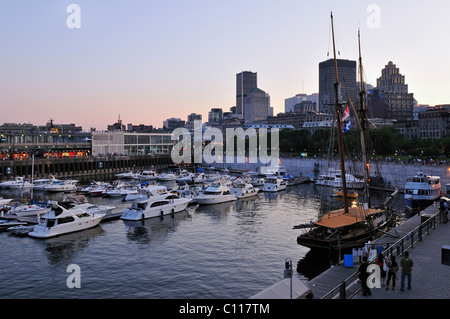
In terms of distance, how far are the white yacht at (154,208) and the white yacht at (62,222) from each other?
16.6 feet

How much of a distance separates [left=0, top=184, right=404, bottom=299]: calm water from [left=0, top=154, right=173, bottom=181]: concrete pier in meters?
59.3

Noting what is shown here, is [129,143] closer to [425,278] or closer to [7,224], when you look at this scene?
[7,224]

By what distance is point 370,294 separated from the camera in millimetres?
18109

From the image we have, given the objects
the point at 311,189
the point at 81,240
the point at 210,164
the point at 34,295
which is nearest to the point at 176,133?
the point at 210,164

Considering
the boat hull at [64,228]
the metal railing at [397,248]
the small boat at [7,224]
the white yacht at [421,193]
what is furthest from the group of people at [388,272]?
the small boat at [7,224]

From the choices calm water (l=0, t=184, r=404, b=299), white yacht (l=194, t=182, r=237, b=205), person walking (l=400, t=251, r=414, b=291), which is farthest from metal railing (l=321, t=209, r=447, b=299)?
white yacht (l=194, t=182, r=237, b=205)

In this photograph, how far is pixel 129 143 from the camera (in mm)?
161750

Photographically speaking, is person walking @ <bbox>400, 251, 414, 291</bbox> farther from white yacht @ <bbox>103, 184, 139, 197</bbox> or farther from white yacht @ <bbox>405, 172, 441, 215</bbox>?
white yacht @ <bbox>103, 184, 139, 197</bbox>

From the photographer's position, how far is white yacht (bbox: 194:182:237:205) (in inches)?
2443

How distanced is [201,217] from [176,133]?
Result: 138611 mm

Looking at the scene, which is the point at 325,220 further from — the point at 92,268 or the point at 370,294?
the point at 92,268

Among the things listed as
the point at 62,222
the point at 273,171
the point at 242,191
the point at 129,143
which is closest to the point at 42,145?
the point at 129,143

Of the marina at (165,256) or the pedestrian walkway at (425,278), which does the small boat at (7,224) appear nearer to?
the marina at (165,256)

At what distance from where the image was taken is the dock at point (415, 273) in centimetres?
1817
